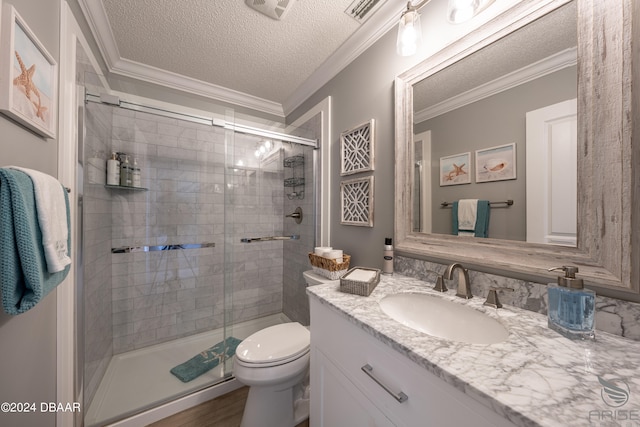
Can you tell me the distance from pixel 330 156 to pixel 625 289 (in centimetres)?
154

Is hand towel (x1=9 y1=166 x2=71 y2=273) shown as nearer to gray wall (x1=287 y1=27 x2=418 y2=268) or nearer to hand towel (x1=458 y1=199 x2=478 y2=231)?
gray wall (x1=287 y1=27 x2=418 y2=268)

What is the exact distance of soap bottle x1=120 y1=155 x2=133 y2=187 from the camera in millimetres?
1662

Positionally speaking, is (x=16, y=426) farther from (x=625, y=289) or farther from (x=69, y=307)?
(x=625, y=289)

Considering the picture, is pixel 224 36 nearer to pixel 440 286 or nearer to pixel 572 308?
pixel 440 286

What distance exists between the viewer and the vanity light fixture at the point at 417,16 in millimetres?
819

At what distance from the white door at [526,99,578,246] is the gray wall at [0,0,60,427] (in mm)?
1717

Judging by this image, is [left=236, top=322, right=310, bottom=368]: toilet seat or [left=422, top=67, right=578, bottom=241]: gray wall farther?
[left=236, top=322, right=310, bottom=368]: toilet seat

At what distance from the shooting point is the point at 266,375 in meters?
1.11

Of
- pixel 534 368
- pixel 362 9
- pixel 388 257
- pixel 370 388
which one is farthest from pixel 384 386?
pixel 362 9

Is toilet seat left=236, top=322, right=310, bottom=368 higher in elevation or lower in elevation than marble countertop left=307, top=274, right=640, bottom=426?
lower

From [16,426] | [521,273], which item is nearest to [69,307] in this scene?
[16,426]

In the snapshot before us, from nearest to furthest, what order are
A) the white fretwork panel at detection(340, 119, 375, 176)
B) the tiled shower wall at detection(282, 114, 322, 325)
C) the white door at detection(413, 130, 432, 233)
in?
the white door at detection(413, 130, 432, 233) < the white fretwork panel at detection(340, 119, 375, 176) < the tiled shower wall at detection(282, 114, 322, 325)

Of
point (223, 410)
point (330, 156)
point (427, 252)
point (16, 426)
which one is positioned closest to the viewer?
point (16, 426)

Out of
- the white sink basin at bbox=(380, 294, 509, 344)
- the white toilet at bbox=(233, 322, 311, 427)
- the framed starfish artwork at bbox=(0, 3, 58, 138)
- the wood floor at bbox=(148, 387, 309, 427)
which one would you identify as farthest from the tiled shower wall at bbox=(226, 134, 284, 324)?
the white sink basin at bbox=(380, 294, 509, 344)
